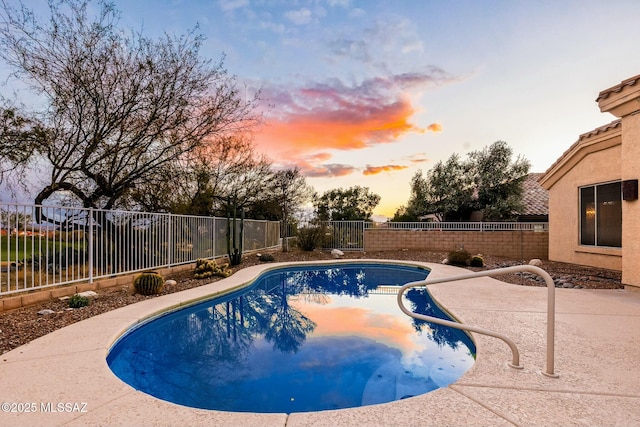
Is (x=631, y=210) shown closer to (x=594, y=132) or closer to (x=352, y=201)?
(x=594, y=132)

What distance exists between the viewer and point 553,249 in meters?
12.4

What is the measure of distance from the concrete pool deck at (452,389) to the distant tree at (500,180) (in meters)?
14.7

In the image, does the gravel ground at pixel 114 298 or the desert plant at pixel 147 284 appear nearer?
the gravel ground at pixel 114 298

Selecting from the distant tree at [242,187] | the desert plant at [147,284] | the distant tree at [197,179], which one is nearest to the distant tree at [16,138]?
the distant tree at [197,179]

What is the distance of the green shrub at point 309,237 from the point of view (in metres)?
16.8

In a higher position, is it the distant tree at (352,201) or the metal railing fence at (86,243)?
the distant tree at (352,201)

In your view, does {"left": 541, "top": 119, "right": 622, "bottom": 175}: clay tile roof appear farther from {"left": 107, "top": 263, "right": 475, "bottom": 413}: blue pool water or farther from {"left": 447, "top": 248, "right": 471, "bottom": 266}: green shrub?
{"left": 107, "top": 263, "right": 475, "bottom": 413}: blue pool water

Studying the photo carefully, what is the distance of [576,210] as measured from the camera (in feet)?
35.4

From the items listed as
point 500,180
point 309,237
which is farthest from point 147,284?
point 500,180

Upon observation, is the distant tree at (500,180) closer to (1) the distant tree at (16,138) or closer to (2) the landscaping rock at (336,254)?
(2) the landscaping rock at (336,254)

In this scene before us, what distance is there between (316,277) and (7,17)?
34.6 feet

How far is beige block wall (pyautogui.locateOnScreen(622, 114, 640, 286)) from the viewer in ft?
22.0

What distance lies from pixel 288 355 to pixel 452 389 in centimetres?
235

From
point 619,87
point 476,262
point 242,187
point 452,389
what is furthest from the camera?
point 242,187
